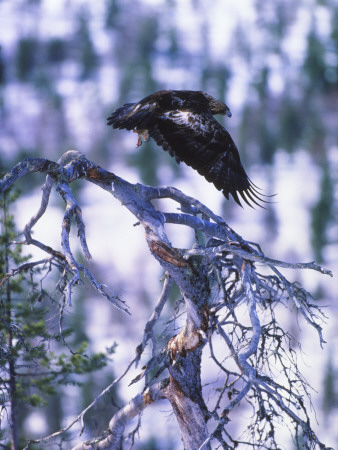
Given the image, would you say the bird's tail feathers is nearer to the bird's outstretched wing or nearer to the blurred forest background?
the bird's outstretched wing

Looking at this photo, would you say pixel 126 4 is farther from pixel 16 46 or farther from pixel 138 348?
pixel 138 348

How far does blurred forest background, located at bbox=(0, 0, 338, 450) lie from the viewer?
3634cm

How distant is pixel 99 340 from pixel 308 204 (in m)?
23.5

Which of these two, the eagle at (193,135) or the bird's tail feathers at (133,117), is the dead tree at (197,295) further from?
the bird's tail feathers at (133,117)

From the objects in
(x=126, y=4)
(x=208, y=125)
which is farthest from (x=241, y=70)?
(x=208, y=125)

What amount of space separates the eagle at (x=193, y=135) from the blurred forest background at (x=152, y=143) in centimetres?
1704

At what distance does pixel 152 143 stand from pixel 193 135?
47238mm

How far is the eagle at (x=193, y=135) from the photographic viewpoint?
5.57 metres

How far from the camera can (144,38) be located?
82875 millimetres

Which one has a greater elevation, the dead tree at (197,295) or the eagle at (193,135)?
the eagle at (193,135)

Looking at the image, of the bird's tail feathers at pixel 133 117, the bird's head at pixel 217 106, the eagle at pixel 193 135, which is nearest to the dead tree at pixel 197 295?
the eagle at pixel 193 135

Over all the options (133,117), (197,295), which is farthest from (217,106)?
(197,295)

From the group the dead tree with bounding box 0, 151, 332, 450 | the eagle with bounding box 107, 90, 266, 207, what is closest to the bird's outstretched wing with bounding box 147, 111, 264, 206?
the eagle with bounding box 107, 90, 266, 207

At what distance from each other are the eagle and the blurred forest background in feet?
55.9
